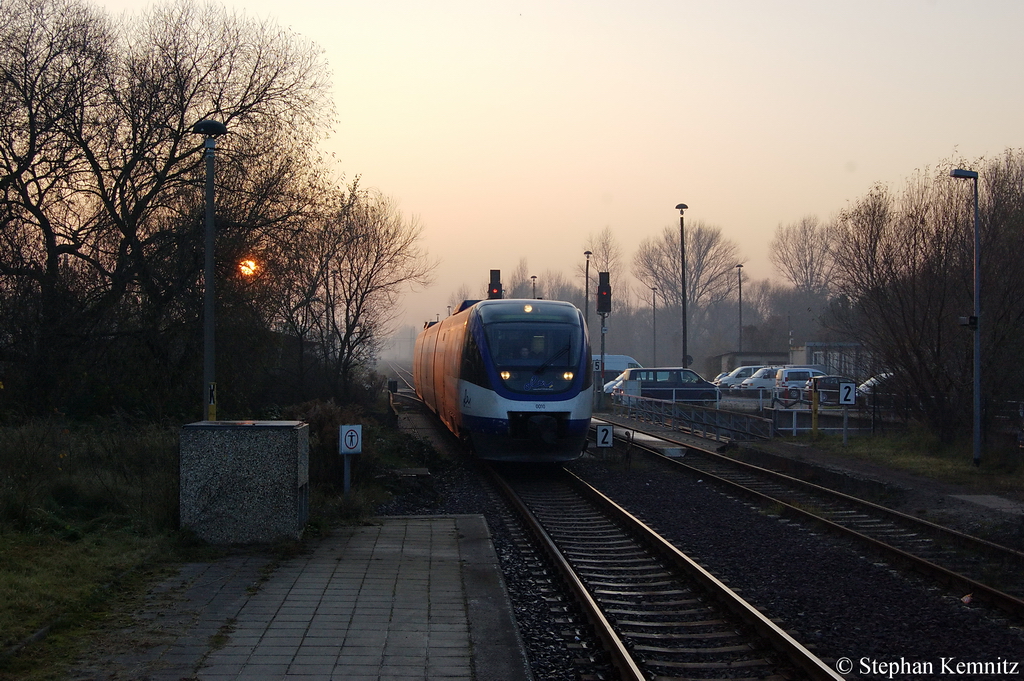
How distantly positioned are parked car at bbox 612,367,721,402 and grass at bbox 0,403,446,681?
21.4 metres

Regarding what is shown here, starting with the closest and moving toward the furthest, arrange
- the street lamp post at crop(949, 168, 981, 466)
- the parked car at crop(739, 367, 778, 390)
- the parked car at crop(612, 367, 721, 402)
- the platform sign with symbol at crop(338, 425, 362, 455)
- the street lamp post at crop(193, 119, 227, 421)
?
the platform sign with symbol at crop(338, 425, 362, 455)
the street lamp post at crop(193, 119, 227, 421)
the street lamp post at crop(949, 168, 981, 466)
the parked car at crop(612, 367, 721, 402)
the parked car at crop(739, 367, 778, 390)

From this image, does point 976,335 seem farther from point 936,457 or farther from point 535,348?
point 535,348

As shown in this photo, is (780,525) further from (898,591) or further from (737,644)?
(737,644)

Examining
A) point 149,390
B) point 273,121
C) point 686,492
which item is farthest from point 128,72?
point 686,492

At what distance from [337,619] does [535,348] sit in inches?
374

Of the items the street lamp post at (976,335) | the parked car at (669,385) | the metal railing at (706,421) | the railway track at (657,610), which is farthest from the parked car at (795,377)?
the railway track at (657,610)

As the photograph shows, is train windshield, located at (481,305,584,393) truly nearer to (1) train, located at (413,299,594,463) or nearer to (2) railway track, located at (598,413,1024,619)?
(1) train, located at (413,299,594,463)

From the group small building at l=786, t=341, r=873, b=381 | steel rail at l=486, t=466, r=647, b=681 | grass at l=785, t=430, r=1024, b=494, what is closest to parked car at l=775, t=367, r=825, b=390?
small building at l=786, t=341, r=873, b=381

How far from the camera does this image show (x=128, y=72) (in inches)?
846

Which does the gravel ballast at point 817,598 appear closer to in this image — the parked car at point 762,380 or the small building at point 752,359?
the parked car at point 762,380

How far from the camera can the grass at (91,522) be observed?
6191 mm

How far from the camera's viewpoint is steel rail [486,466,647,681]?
5703 mm

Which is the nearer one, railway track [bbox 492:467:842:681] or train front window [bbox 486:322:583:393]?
railway track [bbox 492:467:842:681]

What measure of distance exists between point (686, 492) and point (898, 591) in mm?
6292
